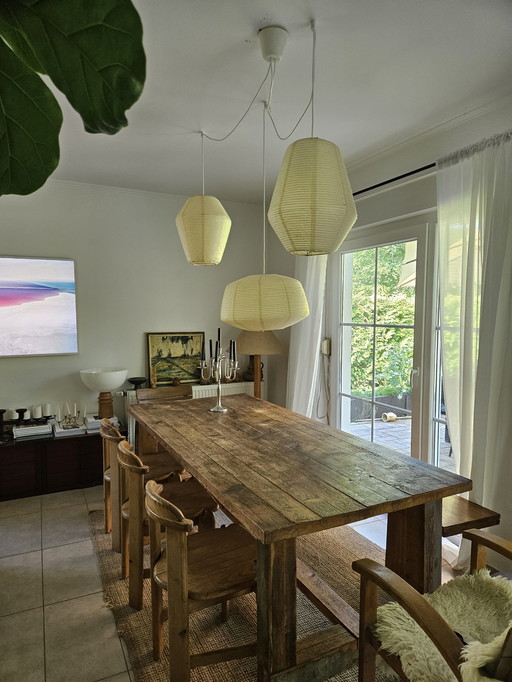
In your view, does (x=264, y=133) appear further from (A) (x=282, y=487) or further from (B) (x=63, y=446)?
(B) (x=63, y=446)

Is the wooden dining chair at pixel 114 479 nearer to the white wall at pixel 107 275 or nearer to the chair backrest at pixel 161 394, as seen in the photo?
the chair backrest at pixel 161 394

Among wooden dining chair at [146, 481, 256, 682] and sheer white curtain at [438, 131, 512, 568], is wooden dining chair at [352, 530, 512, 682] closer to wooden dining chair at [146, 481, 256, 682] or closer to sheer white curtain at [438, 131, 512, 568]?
wooden dining chair at [146, 481, 256, 682]

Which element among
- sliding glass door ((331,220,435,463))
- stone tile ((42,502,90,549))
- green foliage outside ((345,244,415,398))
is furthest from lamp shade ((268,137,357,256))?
stone tile ((42,502,90,549))

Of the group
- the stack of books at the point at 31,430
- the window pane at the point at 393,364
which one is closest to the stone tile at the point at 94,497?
the stack of books at the point at 31,430

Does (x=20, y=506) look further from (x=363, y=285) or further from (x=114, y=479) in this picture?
(x=363, y=285)

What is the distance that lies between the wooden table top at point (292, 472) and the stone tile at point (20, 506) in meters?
1.35

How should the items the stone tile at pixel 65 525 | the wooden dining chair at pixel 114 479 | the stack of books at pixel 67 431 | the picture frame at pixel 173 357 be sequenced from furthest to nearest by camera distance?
1. the picture frame at pixel 173 357
2. the stack of books at pixel 67 431
3. the stone tile at pixel 65 525
4. the wooden dining chair at pixel 114 479

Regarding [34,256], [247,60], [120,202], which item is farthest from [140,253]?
[247,60]

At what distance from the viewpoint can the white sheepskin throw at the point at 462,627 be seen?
102 cm

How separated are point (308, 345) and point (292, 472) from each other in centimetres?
210

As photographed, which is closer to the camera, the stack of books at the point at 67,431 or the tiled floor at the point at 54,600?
the tiled floor at the point at 54,600

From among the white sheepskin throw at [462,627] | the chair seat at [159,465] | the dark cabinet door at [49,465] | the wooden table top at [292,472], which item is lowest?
the dark cabinet door at [49,465]

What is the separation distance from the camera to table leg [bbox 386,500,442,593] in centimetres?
168

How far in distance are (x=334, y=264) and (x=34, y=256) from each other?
97.6 inches
